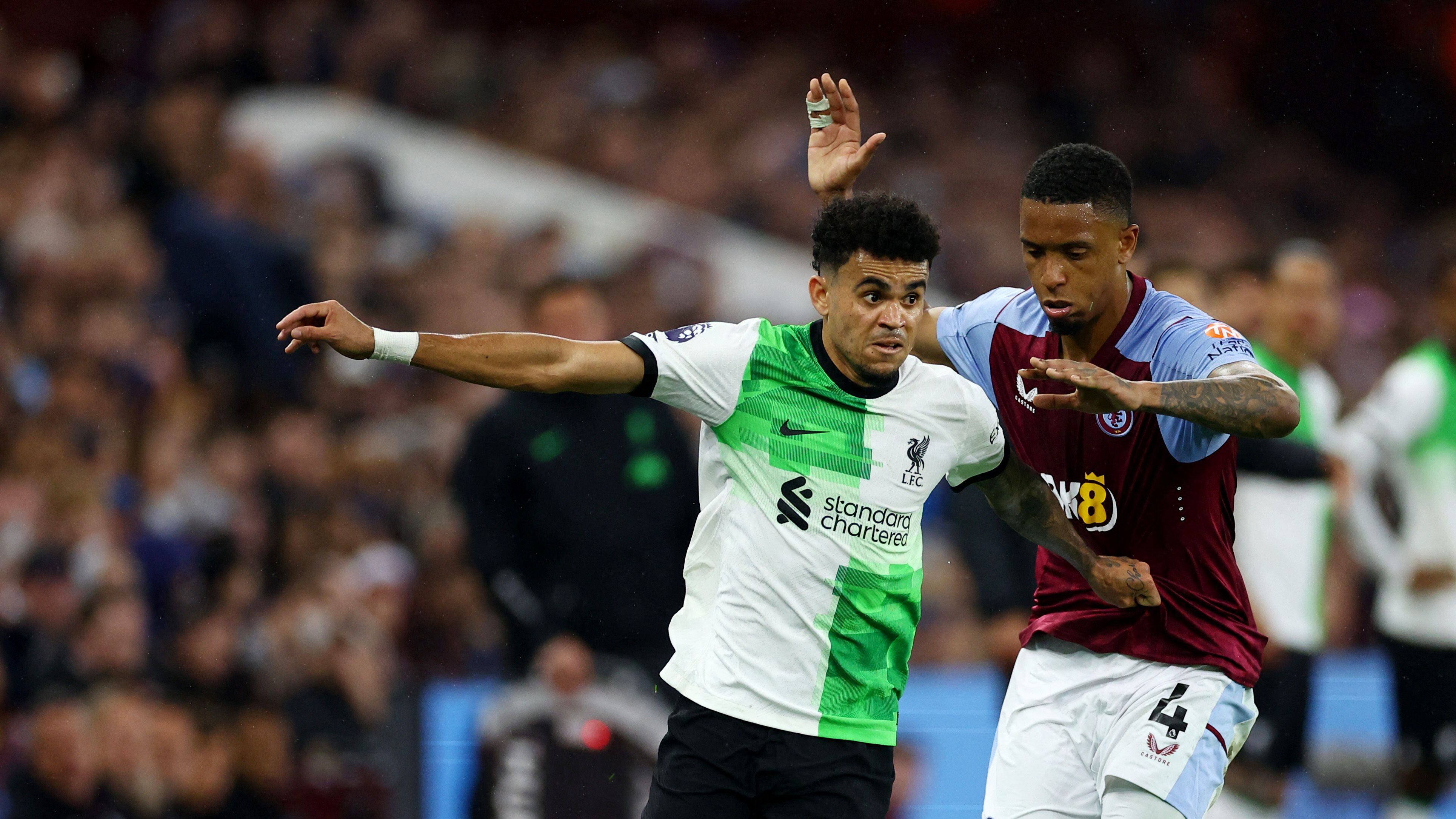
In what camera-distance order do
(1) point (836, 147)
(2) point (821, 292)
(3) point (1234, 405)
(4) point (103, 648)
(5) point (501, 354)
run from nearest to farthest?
(3) point (1234, 405) → (5) point (501, 354) → (2) point (821, 292) → (1) point (836, 147) → (4) point (103, 648)

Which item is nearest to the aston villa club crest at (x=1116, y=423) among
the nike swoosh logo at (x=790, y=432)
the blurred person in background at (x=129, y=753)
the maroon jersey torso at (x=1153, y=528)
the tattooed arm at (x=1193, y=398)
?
the maroon jersey torso at (x=1153, y=528)

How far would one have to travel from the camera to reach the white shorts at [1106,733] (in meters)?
3.85

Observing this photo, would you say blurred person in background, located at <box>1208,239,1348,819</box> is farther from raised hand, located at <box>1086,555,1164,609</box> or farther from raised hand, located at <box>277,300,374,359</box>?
raised hand, located at <box>277,300,374,359</box>

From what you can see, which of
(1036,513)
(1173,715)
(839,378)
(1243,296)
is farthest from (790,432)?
(1243,296)

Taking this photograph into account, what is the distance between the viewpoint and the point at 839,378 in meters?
3.93

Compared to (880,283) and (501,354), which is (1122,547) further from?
(501,354)

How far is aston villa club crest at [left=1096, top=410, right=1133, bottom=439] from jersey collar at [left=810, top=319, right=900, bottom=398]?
21.2 inches

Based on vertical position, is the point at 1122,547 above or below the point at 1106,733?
above

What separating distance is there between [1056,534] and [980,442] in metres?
0.30

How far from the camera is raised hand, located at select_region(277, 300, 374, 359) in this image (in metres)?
3.54

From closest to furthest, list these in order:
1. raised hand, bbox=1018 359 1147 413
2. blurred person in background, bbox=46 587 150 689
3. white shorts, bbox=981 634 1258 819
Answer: raised hand, bbox=1018 359 1147 413 < white shorts, bbox=981 634 1258 819 < blurred person in background, bbox=46 587 150 689

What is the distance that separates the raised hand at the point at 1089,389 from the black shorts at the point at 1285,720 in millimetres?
3710

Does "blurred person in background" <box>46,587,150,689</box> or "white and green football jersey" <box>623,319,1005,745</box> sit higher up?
"white and green football jersey" <box>623,319,1005,745</box>

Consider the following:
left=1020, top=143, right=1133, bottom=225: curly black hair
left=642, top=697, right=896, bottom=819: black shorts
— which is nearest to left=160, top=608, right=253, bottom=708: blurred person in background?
left=642, top=697, right=896, bottom=819: black shorts
